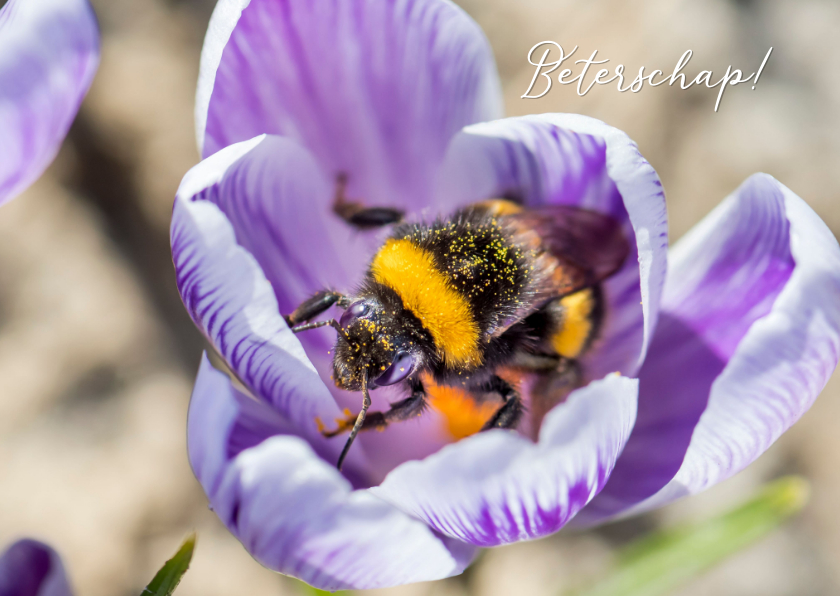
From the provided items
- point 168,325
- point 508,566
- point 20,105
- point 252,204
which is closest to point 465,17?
point 252,204

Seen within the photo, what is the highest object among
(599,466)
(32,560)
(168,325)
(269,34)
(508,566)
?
(269,34)

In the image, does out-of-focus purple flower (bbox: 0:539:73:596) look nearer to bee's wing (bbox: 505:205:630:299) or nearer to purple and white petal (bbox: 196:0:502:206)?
purple and white petal (bbox: 196:0:502:206)

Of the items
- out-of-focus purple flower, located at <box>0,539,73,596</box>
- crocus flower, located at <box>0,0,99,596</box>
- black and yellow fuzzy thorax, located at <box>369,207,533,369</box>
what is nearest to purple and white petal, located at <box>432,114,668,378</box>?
black and yellow fuzzy thorax, located at <box>369,207,533,369</box>

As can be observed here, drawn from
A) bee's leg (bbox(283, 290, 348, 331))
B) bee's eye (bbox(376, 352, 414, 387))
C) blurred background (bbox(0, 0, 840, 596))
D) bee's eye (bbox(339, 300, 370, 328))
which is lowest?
blurred background (bbox(0, 0, 840, 596))

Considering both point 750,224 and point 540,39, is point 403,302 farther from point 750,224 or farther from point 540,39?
point 540,39

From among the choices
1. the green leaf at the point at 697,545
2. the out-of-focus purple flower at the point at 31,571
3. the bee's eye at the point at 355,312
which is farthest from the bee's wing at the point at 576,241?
the out-of-focus purple flower at the point at 31,571

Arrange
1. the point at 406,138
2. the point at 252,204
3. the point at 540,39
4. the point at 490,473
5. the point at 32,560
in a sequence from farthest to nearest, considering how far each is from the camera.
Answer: the point at 540,39, the point at 406,138, the point at 252,204, the point at 32,560, the point at 490,473
